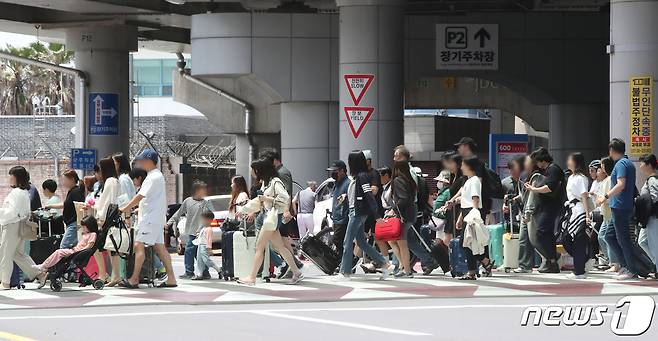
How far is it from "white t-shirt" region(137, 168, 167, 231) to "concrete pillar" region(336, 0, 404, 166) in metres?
11.4

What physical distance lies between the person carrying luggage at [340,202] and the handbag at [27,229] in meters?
4.07

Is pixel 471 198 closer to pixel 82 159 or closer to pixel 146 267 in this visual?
pixel 146 267

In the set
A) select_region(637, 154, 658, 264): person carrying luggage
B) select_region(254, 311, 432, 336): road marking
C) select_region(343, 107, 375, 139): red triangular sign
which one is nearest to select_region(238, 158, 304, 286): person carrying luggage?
select_region(254, 311, 432, 336): road marking

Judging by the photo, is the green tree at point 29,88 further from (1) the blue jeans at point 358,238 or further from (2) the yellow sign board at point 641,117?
(1) the blue jeans at point 358,238

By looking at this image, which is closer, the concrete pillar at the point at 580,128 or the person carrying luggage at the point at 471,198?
the person carrying luggage at the point at 471,198

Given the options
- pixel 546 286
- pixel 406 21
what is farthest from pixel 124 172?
pixel 406 21

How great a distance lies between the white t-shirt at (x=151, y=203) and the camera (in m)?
19.7

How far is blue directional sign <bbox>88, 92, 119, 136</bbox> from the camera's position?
41.7 m

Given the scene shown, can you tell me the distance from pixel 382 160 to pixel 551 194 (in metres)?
10.3

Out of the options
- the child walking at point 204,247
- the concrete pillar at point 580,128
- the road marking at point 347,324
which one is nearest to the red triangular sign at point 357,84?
the concrete pillar at point 580,128

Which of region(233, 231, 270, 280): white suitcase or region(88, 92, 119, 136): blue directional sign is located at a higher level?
region(88, 92, 119, 136): blue directional sign

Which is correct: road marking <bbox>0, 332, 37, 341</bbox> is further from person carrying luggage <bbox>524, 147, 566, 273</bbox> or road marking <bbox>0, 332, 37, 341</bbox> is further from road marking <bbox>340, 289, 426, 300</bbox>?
person carrying luggage <bbox>524, 147, 566, 273</bbox>

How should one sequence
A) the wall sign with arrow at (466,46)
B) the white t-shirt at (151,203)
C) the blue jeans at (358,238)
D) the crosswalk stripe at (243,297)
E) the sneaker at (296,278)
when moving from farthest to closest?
the wall sign with arrow at (466,46) < the blue jeans at (358,238) < the sneaker at (296,278) < the white t-shirt at (151,203) < the crosswalk stripe at (243,297)

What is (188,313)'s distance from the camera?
1673cm
